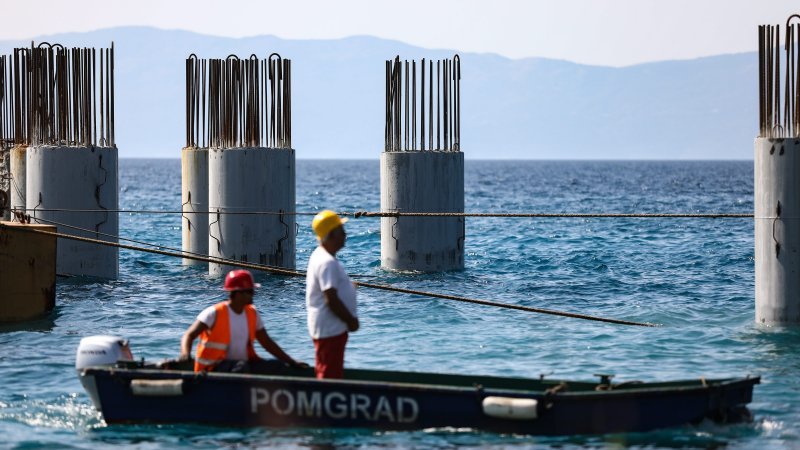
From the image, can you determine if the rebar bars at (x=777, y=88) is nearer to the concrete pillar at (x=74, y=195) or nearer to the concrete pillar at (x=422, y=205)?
the concrete pillar at (x=422, y=205)

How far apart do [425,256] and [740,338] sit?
790 centimetres

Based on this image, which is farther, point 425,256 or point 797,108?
point 425,256

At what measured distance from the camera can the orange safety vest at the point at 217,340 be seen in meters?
A: 12.7

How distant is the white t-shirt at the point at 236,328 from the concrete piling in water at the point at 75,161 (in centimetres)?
1081

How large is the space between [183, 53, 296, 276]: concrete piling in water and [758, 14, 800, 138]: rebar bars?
9310mm

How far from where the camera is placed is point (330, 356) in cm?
1242

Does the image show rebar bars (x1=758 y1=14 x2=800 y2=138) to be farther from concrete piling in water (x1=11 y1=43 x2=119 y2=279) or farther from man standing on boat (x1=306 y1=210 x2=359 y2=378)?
concrete piling in water (x1=11 y1=43 x2=119 y2=279)

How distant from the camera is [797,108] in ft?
57.2

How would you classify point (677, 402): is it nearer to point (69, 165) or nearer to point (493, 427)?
point (493, 427)

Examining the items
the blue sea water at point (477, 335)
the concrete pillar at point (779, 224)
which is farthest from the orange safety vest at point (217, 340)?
the concrete pillar at point (779, 224)

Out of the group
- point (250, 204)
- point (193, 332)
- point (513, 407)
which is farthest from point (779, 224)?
point (250, 204)

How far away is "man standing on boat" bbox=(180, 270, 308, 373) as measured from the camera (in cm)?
1254

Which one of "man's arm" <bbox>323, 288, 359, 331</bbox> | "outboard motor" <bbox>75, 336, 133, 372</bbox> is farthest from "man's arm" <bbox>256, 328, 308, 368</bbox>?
"outboard motor" <bbox>75, 336, 133, 372</bbox>

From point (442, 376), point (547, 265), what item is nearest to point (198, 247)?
point (547, 265)
